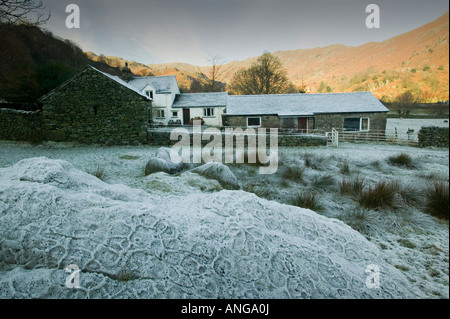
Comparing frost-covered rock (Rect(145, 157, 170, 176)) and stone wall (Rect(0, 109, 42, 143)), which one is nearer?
frost-covered rock (Rect(145, 157, 170, 176))

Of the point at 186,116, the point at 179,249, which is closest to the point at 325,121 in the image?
the point at 186,116

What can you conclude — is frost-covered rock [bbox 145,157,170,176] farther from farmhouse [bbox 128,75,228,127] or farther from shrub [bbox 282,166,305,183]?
farmhouse [bbox 128,75,228,127]

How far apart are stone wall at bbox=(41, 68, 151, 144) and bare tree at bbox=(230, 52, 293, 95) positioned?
23599 mm

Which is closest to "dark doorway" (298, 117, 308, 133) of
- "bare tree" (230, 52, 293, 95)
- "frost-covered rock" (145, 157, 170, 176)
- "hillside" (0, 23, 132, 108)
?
"bare tree" (230, 52, 293, 95)

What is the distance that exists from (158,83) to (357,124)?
70.9 feet

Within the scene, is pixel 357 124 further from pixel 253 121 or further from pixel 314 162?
pixel 314 162

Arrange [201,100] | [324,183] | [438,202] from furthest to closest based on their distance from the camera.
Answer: [201,100]
[324,183]
[438,202]

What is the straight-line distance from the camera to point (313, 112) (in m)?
19.7

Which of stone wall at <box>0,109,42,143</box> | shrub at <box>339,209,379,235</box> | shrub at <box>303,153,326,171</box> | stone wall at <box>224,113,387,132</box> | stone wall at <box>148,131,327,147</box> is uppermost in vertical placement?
stone wall at <box>224,113,387,132</box>

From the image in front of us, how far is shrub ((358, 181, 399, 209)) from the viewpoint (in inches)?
191

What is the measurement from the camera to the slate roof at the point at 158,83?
26969 mm

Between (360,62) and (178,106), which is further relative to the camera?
(178,106)

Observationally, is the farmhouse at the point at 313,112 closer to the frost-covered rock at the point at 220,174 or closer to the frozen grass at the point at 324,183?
the frozen grass at the point at 324,183
